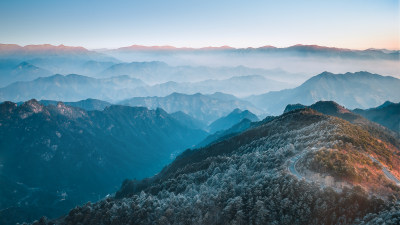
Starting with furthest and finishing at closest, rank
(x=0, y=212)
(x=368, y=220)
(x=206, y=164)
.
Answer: (x=0, y=212) < (x=206, y=164) < (x=368, y=220)

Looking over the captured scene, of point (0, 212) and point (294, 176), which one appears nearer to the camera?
point (294, 176)

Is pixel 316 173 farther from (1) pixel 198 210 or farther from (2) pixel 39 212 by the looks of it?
(2) pixel 39 212

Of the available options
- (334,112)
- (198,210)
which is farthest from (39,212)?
(334,112)

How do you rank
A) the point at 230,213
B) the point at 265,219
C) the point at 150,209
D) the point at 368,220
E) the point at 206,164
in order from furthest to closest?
the point at 206,164 < the point at 150,209 < the point at 230,213 < the point at 265,219 < the point at 368,220

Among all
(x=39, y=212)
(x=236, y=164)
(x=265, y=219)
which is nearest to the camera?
(x=265, y=219)

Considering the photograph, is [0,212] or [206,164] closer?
[206,164]

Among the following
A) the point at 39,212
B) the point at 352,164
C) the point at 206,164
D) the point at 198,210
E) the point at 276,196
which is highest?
the point at 352,164

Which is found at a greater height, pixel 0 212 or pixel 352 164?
pixel 352 164

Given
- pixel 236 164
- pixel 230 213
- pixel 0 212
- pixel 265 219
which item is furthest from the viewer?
pixel 0 212

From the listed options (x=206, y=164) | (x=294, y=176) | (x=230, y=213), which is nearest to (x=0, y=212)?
(x=206, y=164)

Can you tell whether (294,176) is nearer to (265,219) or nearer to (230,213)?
(265,219)
